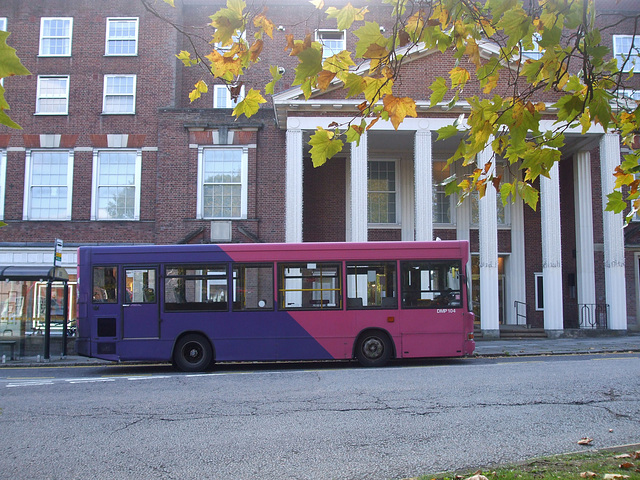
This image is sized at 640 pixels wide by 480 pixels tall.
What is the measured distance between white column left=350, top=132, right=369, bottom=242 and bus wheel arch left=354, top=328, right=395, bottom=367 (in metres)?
7.35

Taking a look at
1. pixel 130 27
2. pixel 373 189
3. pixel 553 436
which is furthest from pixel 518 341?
pixel 130 27

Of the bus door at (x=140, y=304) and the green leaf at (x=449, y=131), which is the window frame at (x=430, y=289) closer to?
the bus door at (x=140, y=304)

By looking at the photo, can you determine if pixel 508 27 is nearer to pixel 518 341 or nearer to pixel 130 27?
pixel 518 341

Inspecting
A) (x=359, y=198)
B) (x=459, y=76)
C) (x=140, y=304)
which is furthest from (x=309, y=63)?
(x=359, y=198)

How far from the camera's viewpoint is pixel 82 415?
27.5 ft

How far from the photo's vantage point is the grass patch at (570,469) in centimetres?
484

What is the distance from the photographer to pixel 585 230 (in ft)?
75.8

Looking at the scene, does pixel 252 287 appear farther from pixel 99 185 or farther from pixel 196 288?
pixel 99 185

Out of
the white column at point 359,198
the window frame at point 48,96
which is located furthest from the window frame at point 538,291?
the window frame at point 48,96

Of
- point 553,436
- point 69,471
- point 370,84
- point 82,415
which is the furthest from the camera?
point 82,415

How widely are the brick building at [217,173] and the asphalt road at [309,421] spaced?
10337 millimetres

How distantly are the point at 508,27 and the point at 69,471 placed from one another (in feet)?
18.0

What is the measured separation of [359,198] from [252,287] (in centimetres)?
830

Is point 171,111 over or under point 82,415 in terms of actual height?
over
